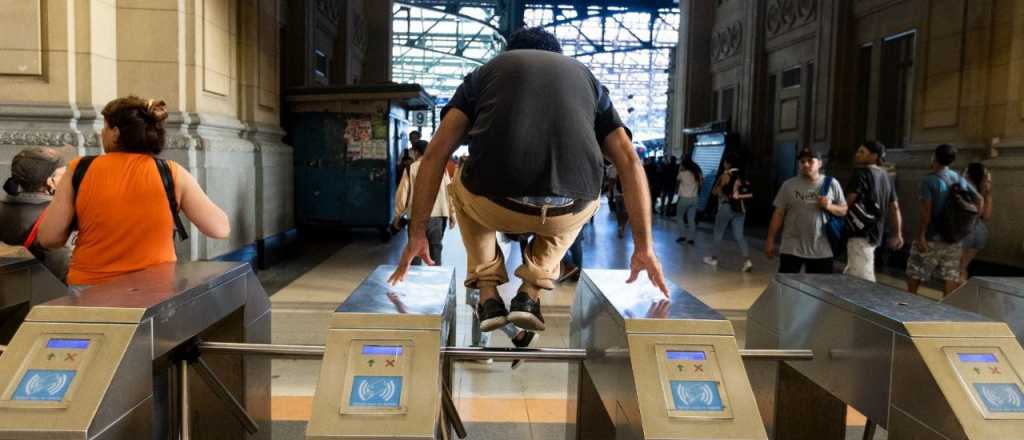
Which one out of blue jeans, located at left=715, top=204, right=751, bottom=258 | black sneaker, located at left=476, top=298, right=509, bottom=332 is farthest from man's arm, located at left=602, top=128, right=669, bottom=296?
blue jeans, located at left=715, top=204, right=751, bottom=258

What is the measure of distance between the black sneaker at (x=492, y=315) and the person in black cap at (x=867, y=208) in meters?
3.95

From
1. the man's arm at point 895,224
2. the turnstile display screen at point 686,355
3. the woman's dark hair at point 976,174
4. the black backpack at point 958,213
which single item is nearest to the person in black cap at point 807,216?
the man's arm at point 895,224

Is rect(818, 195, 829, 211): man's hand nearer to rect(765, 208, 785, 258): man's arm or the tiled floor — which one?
rect(765, 208, 785, 258): man's arm

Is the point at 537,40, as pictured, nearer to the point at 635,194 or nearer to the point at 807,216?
the point at 635,194

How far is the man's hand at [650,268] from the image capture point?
2662mm

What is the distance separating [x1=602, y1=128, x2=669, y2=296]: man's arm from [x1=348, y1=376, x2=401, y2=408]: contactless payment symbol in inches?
46.7

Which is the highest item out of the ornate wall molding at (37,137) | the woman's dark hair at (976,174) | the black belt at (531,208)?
the ornate wall molding at (37,137)

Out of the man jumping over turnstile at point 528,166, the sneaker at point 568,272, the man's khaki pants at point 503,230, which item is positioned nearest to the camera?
the man jumping over turnstile at point 528,166

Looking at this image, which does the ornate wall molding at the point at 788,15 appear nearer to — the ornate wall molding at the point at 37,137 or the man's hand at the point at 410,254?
the ornate wall molding at the point at 37,137

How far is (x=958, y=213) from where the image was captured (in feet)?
20.6

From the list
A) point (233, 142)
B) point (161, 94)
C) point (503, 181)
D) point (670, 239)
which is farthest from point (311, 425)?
point (670, 239)

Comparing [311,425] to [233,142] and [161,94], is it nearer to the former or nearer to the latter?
[161,94]

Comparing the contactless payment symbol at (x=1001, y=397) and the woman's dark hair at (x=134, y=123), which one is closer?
the contactless payment symbol at (x=1001, y=397)

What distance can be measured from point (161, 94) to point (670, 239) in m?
9.27
